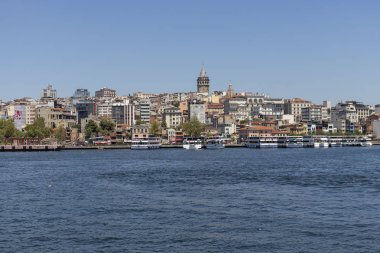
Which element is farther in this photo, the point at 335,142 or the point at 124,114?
the point at 124,114

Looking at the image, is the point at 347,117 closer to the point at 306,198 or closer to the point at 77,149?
the point at 77,149

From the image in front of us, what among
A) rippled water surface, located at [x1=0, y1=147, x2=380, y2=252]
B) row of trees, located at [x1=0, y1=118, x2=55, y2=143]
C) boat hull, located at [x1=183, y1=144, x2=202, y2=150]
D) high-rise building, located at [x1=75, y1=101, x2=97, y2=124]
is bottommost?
rippled water surface, located at [x1=0, y1=147, x2=380, y2=252]

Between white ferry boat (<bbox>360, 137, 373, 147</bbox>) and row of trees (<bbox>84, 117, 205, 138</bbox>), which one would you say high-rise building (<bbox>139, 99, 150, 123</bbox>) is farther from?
white ferry boat (<bbox>360, 137, 373, 147</bbox>)

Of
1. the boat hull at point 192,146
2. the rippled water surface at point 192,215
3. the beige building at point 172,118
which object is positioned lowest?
the rippled water surface at point 192,215

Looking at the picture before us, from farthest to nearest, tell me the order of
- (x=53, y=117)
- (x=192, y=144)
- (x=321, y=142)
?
(x=53, y=117) → (x=321, y=142) → (x=192, y=144)

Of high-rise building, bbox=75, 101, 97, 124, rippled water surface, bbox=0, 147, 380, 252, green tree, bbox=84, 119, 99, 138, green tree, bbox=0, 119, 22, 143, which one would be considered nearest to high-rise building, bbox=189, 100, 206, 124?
high-rise building, bbox=75, 101, 97, 124

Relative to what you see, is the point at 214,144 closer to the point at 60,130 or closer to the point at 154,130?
the point at 154,130

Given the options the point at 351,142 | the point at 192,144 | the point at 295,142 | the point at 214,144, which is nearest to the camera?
the point at 192,144

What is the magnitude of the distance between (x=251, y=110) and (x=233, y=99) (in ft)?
22.2

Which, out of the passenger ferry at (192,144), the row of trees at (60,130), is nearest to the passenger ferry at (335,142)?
the row of trees at (60,130)

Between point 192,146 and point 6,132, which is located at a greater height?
point 6,132

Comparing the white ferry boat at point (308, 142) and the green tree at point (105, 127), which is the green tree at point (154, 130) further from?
the white ferry boat at point (308, 142)

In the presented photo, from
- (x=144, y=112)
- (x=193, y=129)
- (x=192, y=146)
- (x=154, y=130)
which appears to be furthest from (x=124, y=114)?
(x=192, y=146)

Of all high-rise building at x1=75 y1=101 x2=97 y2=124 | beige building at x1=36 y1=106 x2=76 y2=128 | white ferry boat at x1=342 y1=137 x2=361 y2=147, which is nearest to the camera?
white ferry boat at x1=342 y1=137 x2=361 y2=147
